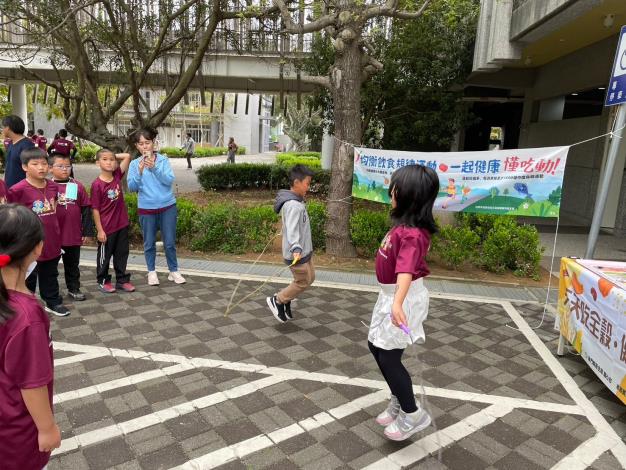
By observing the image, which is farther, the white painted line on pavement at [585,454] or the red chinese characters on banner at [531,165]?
the red chinese characters on banner at [531,165]

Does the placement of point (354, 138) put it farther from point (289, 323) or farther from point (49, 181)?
point (49, 181)

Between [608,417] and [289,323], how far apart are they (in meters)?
2.64

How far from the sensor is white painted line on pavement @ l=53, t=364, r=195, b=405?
317 centimetres

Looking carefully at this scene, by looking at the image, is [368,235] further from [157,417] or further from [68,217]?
[157,417]

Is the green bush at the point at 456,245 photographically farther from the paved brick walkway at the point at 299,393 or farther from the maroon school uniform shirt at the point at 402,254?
the maroon school uniform shirt at the point at 402,254

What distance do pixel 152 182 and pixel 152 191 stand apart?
0.10m

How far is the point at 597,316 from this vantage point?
329cm

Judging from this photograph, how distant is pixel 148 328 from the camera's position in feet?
14.1

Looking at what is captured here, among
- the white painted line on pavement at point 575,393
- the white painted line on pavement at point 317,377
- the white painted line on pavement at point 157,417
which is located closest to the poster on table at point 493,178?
the white painted line on pavement at point 575,393

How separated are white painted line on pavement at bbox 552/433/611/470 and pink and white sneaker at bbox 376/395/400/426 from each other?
902 millimetres

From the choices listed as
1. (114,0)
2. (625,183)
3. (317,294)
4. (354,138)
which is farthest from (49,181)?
(625,183)

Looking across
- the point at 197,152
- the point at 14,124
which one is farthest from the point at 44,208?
the point at 197,152

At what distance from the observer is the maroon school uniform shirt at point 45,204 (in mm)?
4133

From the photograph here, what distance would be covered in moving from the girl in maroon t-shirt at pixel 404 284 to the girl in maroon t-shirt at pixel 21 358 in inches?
62.4
